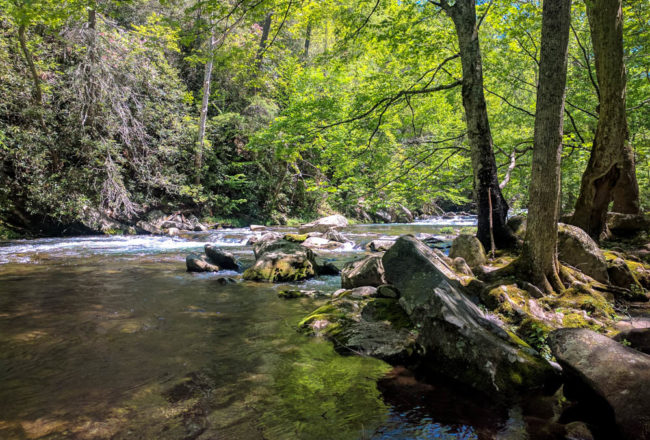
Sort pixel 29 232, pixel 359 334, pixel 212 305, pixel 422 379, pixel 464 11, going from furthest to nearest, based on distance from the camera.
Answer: pixel 29 232, pixel 464 11, pixel 212 305, pixel 359 334, pixel 422 379

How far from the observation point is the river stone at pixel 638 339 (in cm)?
284

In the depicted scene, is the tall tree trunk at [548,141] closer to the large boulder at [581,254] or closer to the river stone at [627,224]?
the large boulder at [581,254]

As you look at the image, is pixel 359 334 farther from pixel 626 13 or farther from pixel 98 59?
pixel 98 59

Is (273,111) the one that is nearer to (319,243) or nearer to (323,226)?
(323,226)

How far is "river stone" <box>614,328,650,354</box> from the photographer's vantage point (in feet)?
9.31

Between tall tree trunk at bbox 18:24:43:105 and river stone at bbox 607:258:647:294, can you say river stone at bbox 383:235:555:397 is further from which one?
tall tree trunk at bbox 18:24:43:105

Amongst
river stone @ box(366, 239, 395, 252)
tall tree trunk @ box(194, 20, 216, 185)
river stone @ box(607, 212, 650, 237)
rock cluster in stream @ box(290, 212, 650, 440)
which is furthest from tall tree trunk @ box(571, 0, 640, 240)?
tall tree trunk @ box(194, 20, 216, 185)

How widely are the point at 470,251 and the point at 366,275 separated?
206 cm

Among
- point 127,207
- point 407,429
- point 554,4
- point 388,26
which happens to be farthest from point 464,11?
point 127,207

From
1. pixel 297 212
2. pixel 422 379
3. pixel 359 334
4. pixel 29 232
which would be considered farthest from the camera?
pixel 297 212

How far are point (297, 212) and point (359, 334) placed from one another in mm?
22017

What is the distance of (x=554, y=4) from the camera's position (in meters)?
4.12

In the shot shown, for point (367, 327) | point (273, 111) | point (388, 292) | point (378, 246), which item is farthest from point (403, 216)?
point (367, 327)

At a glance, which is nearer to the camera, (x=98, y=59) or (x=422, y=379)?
(x=422, y=379)
